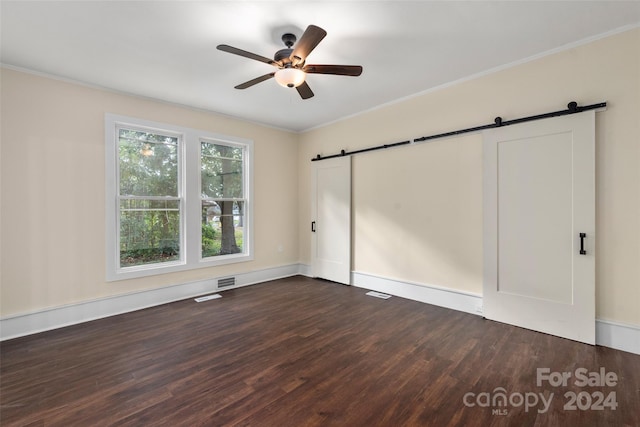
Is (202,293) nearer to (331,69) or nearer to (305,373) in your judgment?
(305,373)

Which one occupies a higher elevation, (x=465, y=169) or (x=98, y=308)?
(x=465, y=169)

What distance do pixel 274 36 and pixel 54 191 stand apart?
310 centimetres

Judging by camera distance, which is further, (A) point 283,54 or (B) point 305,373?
(A) point 283,54

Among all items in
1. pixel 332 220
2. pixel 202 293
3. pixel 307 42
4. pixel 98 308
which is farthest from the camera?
pixel 332 220

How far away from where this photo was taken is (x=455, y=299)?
3648 mm

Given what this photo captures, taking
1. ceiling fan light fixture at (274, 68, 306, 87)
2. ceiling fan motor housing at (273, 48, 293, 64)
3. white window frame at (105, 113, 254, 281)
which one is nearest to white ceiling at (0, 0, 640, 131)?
ceiling fan motor housing at (273, 48, 293, 64)

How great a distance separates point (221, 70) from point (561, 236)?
13.4 feet

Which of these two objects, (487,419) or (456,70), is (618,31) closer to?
(456,70)

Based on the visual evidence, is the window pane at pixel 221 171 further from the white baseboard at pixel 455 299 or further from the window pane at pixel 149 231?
the white baseboard at pixel 455 299

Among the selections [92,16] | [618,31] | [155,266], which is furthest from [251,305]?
[618,31]

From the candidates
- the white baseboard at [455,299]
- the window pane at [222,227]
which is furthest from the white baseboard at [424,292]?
the window pane at [222,227]

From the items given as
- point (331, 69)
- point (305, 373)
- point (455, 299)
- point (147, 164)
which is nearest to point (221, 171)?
point (147, 164)

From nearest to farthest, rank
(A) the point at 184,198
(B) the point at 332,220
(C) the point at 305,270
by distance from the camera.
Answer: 1. (A) the point at 184,198
2. (B) the point at 332,220
3. (C) the point at 305,270

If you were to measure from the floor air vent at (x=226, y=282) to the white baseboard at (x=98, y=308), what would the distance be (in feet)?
0.18
